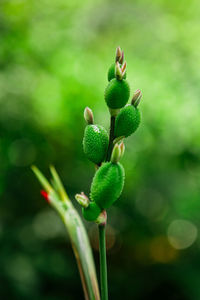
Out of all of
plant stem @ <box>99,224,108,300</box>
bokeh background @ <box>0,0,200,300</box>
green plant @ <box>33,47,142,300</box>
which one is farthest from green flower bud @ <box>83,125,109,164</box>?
bokeh background @ <box>0,0,200,300</box>

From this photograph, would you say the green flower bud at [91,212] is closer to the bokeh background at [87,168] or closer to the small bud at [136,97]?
the small bud at [136,97]

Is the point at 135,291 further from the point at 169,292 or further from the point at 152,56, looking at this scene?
the point at 152,56

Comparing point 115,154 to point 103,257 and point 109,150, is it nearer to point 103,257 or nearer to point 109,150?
point 109,150

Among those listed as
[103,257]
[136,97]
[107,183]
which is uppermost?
[136,97]

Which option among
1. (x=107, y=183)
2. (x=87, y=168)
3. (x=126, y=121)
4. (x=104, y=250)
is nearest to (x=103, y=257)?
(x=104, y=250)

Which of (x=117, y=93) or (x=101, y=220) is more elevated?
(x=117, y=93)

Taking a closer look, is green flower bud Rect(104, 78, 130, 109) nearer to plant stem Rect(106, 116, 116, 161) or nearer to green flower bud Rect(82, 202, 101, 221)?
plant stem Rect(106, 116, 116, 161)

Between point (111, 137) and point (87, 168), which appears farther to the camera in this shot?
point (87, 168)
